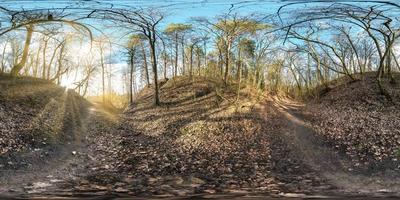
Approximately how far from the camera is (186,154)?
48.0 ft

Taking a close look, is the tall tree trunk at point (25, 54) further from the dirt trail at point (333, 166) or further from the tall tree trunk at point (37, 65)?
the dirt trail at point (333, 166)

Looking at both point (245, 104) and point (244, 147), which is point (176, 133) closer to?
A: point (244, 147)

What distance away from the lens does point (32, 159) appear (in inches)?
495

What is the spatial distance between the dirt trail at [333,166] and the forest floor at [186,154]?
29 millimetres

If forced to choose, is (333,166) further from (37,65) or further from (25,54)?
(37,65)

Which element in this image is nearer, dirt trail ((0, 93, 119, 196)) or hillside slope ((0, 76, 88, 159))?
dirt trail ((0, 93, 119, 196))

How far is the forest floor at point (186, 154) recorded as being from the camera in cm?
986

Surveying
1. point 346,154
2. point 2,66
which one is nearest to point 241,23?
point 346,154

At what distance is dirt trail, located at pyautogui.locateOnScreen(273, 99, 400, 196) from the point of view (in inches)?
407

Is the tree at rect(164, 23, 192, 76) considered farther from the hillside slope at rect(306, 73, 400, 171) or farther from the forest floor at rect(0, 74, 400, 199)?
the hillside slope at rect(306, 73, 400, 171)

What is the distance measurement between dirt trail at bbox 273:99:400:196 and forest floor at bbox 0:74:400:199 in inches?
1.1

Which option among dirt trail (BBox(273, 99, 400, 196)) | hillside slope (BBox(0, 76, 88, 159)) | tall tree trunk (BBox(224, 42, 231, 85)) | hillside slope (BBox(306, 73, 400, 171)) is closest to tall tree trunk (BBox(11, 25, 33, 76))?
hillside slope (BBox(0, 76, 88, 159))

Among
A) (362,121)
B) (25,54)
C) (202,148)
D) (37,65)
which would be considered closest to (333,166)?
(202,148)

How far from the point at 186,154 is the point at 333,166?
482 centimetres
